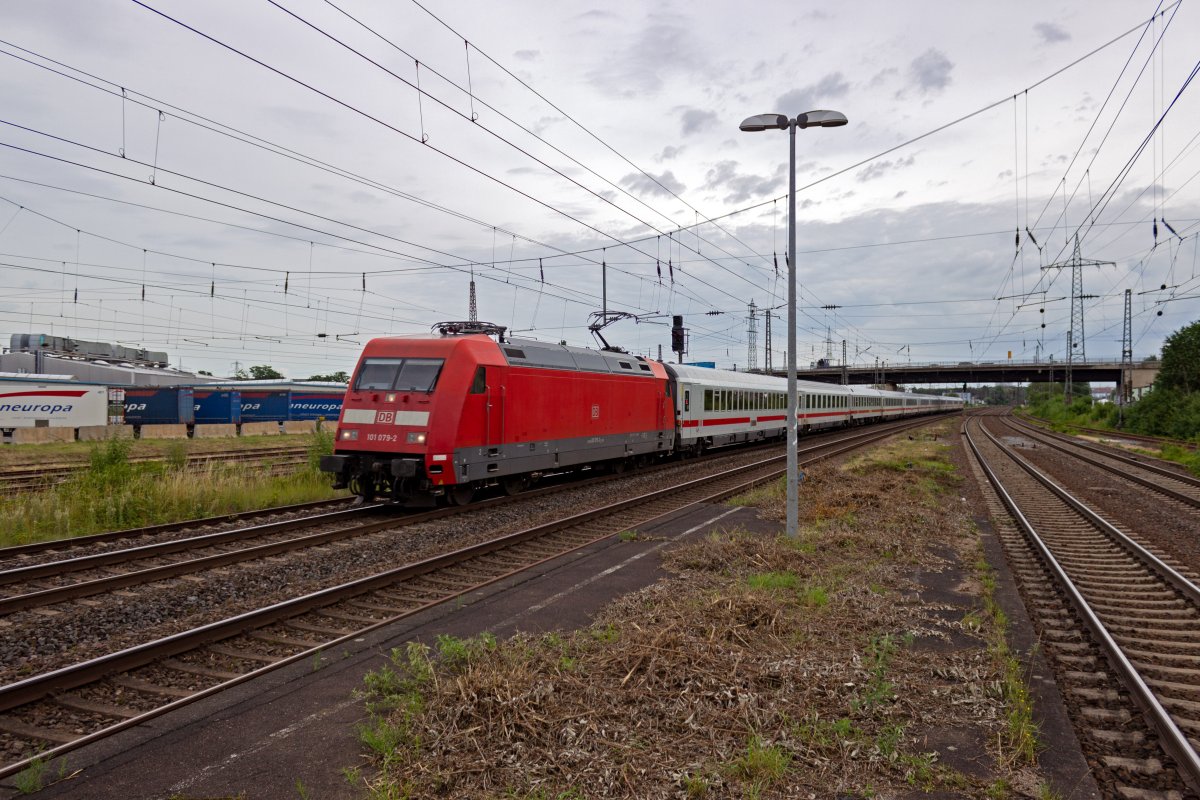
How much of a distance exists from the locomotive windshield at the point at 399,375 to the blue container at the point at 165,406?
1420 inches

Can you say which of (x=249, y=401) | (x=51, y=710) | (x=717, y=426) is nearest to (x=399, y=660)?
(x=51, y=710)

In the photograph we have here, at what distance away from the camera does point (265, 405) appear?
46188 millimetres

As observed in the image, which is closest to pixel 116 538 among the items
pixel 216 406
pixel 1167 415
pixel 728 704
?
pixel 728 704

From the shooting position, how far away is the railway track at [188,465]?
1633 cm

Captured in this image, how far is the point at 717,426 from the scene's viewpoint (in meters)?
27.9

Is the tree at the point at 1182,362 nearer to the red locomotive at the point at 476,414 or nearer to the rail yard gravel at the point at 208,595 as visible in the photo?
the red locomotive at the point at 476,414

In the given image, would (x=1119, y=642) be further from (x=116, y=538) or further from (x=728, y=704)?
(x=116, y=538)

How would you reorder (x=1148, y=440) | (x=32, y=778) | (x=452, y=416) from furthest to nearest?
(x=1148, y=440), (x=452, y=416), (x=32, y=778)

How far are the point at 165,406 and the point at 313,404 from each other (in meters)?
8.59

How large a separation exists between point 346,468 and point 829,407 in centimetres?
3648

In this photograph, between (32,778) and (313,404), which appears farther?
(313,404)

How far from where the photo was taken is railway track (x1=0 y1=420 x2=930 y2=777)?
4.94 metres

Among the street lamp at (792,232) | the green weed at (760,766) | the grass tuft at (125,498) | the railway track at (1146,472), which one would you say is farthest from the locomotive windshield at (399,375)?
the railway track at (1146,472)

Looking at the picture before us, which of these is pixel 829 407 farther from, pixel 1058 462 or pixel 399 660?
pixel 399 660
